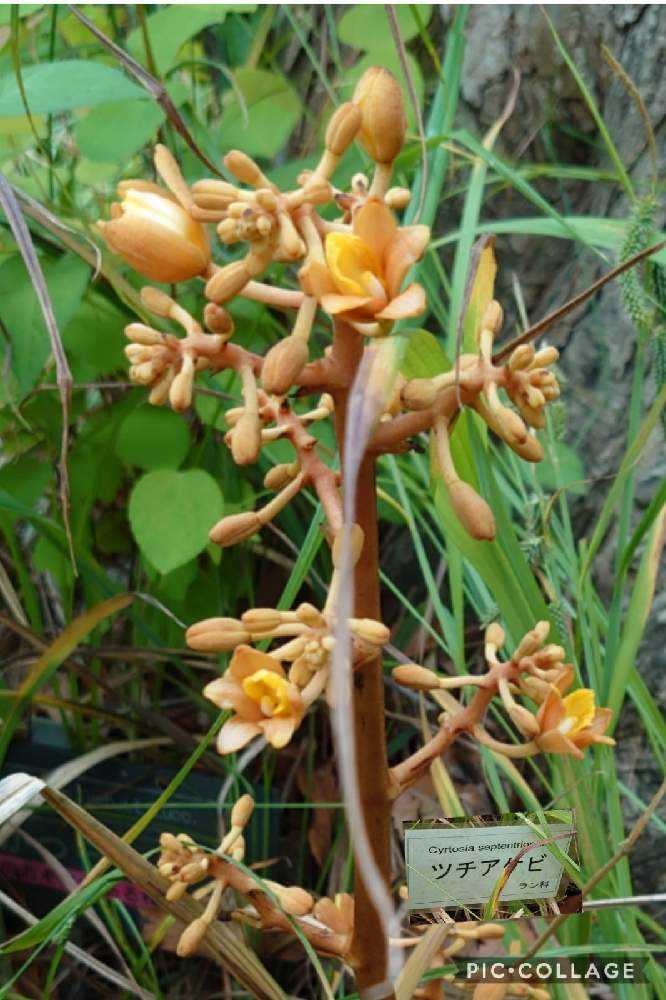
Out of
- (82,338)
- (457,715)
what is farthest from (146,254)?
(82,338)

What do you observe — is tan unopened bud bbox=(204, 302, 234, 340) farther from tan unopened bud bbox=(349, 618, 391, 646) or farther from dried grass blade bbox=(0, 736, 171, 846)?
dried grass blade bbox=(0, 736, 171, 846)

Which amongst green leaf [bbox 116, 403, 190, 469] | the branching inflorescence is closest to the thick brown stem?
the branching inflorescence

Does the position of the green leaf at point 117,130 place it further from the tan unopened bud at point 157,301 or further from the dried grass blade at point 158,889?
the dried grass blade at point 158,889

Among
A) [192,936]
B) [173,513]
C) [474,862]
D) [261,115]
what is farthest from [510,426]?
[261,115]

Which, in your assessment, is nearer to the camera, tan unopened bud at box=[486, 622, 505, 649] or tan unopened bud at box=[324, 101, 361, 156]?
tan unopened bud at box=[324, 101, 361, 156]

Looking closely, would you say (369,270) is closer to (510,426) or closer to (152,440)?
(510,426)

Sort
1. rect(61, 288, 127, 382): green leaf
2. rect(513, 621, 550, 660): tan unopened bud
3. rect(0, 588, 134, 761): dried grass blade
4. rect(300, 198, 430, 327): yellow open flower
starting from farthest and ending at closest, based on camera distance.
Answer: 1. rect(61, 288, 127, 382): green leaf
2. rect(0, 588, 134, 761): dried grass blade
3. rect(513, 621, 550, 660): tan unopened bud
4. rect(300, 198, 430, 327): yellow open flower

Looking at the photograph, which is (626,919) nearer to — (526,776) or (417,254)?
(526,776)
